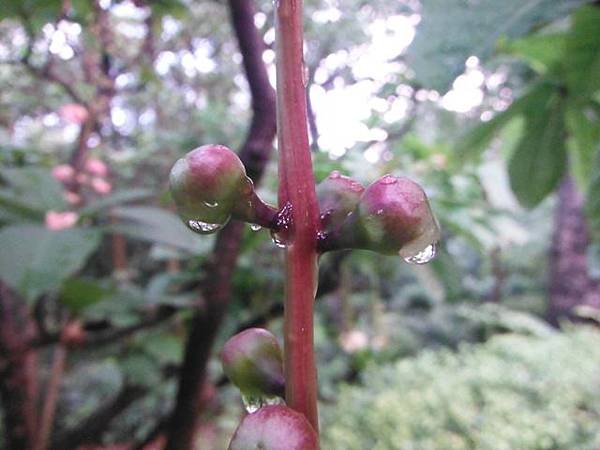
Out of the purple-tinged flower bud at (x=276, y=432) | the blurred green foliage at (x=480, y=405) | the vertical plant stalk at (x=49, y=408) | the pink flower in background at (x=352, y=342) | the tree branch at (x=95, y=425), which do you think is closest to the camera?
the purple-tinged flower bud at (x=276, y=432)

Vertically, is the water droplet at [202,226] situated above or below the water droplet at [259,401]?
above

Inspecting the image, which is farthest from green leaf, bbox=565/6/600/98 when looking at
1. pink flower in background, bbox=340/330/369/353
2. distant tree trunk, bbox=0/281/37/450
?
pink flower in background, bbox=340/330/369/353

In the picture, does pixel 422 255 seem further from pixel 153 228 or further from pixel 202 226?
pixel 153 228

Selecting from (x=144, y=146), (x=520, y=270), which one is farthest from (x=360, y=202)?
(x=520, y=270)

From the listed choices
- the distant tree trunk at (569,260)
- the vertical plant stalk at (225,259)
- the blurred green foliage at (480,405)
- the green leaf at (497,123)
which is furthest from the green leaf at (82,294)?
the distant tree trunk at (569,260)

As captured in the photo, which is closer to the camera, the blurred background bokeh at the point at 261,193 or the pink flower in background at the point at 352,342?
the blurred background bokeh at the point at 261,193

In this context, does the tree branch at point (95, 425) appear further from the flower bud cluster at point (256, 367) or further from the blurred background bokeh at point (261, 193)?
the flower bud cluster at point (256, 367)

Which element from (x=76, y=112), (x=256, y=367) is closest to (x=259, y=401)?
(x=256, y=367)

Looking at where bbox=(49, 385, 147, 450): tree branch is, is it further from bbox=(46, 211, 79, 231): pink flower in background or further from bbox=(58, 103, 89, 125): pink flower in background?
bbox=(58, 103, 89, 125): pink flower in background
